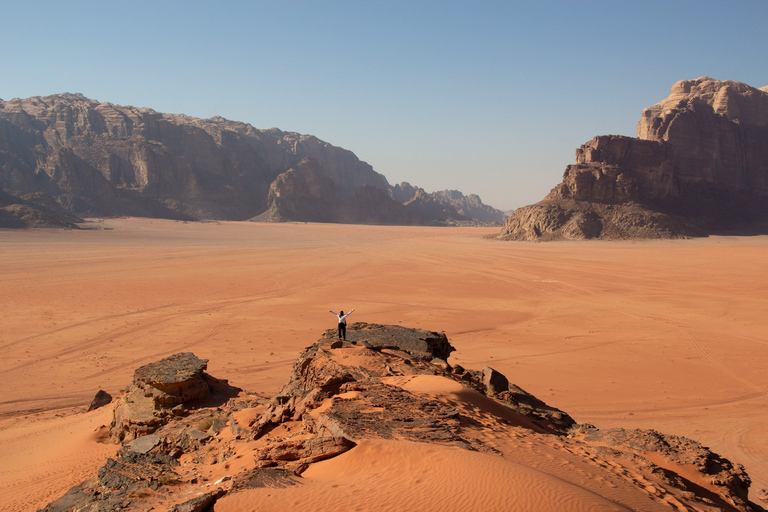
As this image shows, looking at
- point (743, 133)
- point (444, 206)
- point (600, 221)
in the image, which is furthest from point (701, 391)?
point (444, 206)

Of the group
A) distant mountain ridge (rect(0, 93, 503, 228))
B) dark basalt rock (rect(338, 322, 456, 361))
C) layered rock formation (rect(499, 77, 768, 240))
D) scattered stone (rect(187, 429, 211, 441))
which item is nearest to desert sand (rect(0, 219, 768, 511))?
scattered stone (rect(187, 429, 211, 441))

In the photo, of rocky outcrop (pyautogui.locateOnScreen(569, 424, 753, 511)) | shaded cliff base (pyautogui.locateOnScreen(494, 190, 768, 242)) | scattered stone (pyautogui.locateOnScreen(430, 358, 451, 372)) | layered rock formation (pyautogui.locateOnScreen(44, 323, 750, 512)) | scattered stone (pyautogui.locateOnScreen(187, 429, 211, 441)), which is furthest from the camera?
shaded cliff base (pyautogui.locateOnScreen(494, 190, 768, 242))

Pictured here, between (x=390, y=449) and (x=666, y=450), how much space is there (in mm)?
3917

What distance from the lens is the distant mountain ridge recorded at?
94.9 m

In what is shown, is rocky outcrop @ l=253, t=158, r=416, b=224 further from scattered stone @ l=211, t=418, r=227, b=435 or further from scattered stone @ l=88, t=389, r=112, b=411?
scattered stone @ l=211, t=418, r=227, b=435

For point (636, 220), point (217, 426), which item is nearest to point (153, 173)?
point (636, 220)

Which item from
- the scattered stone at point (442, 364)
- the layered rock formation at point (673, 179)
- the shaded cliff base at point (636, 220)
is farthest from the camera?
the layered rock formation at point (673, 179)

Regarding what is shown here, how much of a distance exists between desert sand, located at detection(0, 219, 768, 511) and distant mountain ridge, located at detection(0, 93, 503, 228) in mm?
67735

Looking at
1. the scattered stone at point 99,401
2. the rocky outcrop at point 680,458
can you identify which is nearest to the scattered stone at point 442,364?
the rocky outcrop at point 680,458

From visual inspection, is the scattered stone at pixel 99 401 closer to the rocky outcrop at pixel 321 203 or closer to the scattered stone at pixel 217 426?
the scattered stone at pixel 217 426

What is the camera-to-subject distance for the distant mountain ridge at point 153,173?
94875mm

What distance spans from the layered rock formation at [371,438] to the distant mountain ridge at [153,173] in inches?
3726

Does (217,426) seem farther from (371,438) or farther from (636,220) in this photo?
(636,220)

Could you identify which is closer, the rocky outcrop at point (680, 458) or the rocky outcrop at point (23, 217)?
the rocky outcrop at point (680, 458)
